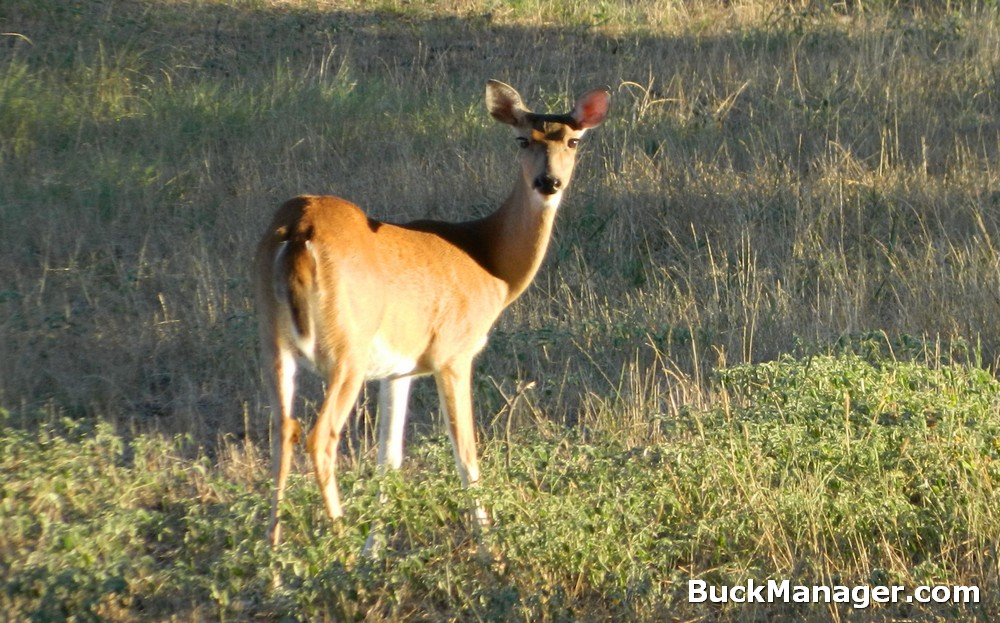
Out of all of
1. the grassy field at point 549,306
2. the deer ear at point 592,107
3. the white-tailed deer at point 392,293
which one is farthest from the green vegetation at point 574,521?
the deer ear at point 592,107

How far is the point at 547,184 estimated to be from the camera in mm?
5441

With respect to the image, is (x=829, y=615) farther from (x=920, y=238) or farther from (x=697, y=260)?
(x=920, y=238)

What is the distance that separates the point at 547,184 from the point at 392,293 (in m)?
1.00

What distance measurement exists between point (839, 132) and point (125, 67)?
6.40 metres

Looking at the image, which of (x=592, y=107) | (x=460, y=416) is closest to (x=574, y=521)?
(x=460, y=416)

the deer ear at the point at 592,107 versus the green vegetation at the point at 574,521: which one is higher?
the deer ear at the point at 592,107

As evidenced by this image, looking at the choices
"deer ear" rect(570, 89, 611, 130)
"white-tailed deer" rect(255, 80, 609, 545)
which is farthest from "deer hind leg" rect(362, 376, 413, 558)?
"deer ear" rect(570, 89, 611, 130)

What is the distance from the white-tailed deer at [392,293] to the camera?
449 cm

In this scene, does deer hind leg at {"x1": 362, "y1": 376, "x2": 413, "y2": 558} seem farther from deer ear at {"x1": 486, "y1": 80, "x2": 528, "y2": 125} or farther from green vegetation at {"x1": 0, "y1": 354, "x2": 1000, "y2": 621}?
deer ear at {"x1": 486, "y1": 80, "x2": 528, "y2": 125}

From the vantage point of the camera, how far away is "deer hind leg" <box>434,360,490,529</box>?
16.3 feet

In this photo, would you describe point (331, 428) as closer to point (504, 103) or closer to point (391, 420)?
point (391, 420)

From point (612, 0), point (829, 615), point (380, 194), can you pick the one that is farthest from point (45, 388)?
point (612, 0)

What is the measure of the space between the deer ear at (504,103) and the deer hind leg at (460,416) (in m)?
1.34

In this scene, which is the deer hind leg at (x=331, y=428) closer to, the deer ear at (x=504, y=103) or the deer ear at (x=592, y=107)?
the deer ear at (x=504, y=103)
